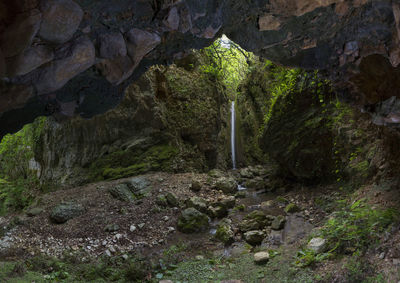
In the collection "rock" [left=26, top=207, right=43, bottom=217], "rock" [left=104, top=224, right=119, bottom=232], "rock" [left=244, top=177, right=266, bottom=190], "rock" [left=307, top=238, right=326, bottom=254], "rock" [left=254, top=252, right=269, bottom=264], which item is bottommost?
"rock" [left=244, top=177, right=266, bottom=190]

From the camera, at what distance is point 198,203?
6.70 m

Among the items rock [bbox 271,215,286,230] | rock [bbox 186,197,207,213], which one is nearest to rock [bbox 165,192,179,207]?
rock [bbox 186,197,207,213]

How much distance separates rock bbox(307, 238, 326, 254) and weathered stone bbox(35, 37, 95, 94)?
3.85m

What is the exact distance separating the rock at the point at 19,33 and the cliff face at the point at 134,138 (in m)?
6.73

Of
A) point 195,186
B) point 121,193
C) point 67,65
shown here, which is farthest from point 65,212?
point 67,65

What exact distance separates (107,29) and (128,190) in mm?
5457

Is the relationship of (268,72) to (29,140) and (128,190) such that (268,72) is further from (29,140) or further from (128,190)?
(29,140)

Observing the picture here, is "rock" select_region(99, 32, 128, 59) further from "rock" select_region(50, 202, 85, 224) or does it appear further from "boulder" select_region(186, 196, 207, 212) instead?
"boulder" select_region(186, 196, 207, 212)

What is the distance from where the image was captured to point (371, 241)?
340cm

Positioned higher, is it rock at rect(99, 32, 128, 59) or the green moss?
rock at rect(99, 32, 128, 59)

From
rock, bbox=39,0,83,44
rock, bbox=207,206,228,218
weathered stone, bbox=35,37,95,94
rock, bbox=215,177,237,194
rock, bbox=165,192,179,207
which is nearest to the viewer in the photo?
rock, bbox=39,0,83,44

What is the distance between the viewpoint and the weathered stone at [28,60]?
1.75 meters

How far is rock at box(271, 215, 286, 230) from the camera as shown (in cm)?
545

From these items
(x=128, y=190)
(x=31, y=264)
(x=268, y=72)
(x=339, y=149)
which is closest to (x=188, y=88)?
(x=268, y=72)
